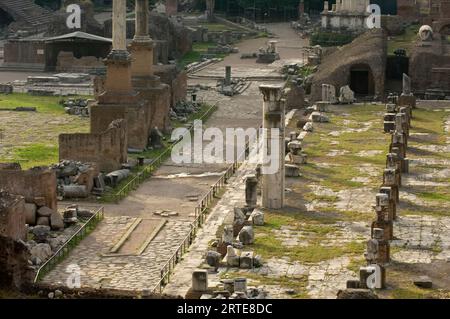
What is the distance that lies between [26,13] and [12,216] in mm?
60999

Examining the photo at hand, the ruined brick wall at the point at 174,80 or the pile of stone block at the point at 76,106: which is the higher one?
the ruined brick wall at the point at 174,80

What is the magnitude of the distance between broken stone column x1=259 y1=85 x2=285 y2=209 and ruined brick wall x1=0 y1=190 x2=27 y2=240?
755 centimetres

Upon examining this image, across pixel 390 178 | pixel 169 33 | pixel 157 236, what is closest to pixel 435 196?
pixel 390 178

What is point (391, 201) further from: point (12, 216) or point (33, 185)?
point (12, 216)

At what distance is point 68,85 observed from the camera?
249 ft

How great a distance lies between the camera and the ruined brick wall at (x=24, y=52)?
274 ft

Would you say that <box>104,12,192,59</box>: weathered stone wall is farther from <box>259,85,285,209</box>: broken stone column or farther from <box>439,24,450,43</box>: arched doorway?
<box>259,85,285,209</box>: broken stone column

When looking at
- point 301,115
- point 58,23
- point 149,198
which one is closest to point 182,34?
point 58,23

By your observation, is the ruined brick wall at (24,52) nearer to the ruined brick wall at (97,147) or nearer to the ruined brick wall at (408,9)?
the ruined brick wall at (408,9)

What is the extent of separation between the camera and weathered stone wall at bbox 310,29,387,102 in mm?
71375

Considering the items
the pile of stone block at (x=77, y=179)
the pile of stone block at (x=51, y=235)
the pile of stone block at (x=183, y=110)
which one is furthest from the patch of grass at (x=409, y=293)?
the pile of stone block at (x=183, y=110)

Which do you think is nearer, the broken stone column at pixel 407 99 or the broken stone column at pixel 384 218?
the broken stone column at pixel 384 218

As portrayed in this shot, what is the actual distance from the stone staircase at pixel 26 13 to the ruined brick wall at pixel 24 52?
12.5 m
